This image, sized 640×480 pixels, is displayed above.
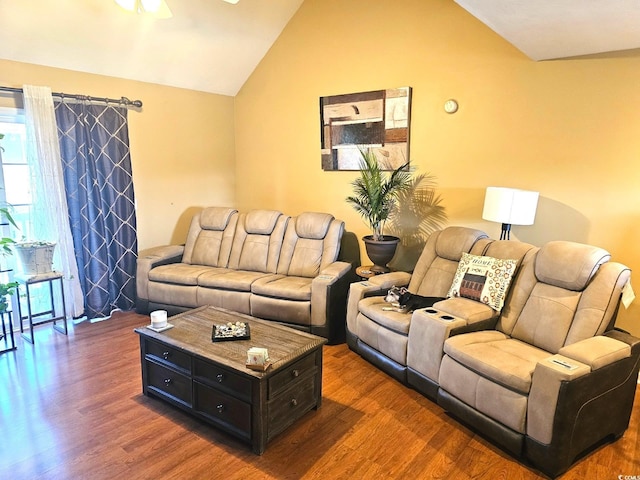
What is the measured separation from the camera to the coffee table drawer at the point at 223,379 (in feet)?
7.53

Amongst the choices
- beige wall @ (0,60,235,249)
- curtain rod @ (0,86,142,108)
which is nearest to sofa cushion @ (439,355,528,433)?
beige wall @ (0,60,235,249)

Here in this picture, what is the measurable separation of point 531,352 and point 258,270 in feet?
9.05

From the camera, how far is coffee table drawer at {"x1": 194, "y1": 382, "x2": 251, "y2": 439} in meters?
2.32

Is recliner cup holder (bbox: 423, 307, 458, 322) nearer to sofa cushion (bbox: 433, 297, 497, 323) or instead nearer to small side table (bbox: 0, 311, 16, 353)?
sofa cushion (bbox: 433, 297, 497, 323)

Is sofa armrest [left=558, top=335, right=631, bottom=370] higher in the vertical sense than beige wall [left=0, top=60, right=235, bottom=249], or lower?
lower

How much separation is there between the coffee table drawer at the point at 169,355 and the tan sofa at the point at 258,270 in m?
1.28

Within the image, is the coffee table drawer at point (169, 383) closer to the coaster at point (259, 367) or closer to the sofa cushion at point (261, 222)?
the coaster at point (259, 367)

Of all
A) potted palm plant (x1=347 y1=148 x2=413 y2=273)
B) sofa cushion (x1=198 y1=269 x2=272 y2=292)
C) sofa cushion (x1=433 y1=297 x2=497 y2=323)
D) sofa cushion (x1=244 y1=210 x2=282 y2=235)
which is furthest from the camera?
sofa cushion (x1=244 y1=210 x2=282 y2=235)

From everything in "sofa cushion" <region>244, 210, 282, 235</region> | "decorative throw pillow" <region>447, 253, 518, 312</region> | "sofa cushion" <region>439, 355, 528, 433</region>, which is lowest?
"sofa cushion" <region>439, 355, 528, 433</region>

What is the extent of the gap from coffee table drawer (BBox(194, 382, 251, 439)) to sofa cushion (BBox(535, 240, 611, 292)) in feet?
6.82

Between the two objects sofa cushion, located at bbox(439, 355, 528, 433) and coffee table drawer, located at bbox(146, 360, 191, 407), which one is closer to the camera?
sofa cushion, located at bbox(439, 355, 528, 433)

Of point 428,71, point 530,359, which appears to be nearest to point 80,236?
point 428,71

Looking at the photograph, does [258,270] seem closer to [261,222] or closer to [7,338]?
[261,222]

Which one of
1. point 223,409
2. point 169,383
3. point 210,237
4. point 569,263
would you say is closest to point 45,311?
point 210,237
